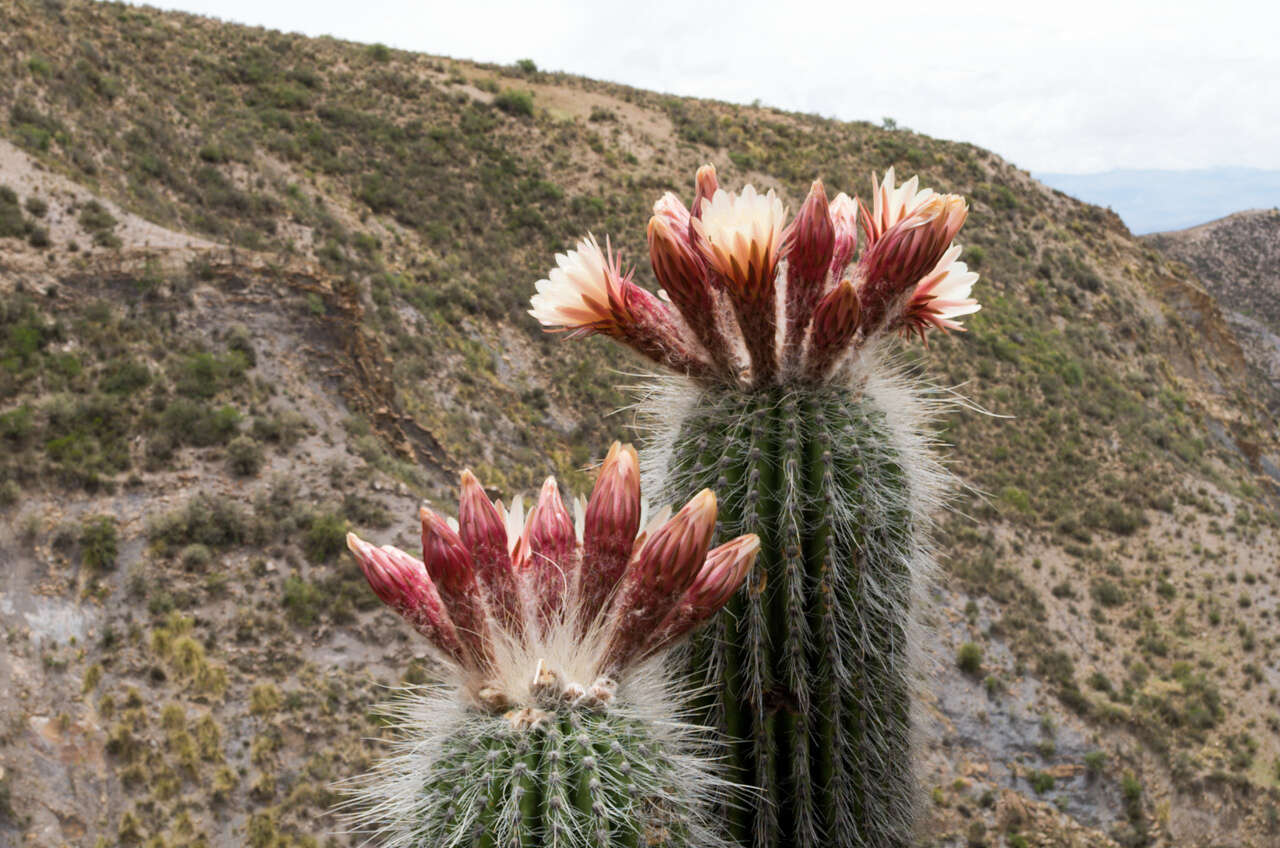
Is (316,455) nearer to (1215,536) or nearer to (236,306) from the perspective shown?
(236,306)

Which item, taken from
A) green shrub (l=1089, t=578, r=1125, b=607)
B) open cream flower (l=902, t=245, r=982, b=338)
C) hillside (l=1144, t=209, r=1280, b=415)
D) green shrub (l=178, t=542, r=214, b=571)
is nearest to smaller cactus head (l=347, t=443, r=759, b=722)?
open cream flower (l=902, t=245, r=982, b=338)

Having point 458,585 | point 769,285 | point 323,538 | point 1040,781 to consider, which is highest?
point 769,285

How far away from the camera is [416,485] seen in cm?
1226

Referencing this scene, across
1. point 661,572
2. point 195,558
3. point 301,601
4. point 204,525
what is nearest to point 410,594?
point 661,572

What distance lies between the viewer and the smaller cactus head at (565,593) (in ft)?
6.13

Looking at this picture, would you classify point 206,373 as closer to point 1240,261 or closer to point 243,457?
point 243,457

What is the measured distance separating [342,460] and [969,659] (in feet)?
33.6

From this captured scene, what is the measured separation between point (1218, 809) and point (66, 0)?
34.1 meters

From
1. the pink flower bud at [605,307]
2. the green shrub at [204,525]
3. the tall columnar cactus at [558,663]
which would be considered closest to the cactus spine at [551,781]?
the tall columnar cactus at [558,663]

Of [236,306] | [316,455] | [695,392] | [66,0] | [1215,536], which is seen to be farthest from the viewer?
[66,0]

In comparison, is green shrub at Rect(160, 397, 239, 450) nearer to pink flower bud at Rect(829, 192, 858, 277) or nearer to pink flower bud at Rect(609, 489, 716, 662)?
pink flower bud at Rect(829, 192, 858, 277)

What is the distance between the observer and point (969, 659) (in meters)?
13.0

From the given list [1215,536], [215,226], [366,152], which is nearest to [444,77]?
[366,152]

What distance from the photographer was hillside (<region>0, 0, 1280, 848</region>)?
8.32 metres
